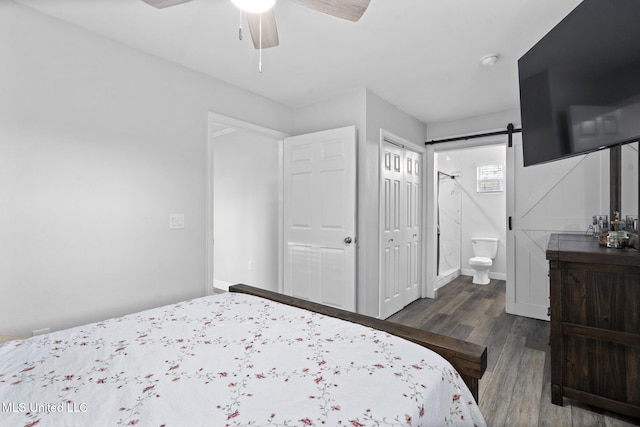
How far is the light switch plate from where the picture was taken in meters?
2.42

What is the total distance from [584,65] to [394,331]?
61.8 inches

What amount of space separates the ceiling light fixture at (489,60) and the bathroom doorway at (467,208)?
2.79 meters

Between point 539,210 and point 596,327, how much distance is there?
6.56 feet

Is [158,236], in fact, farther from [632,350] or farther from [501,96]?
[501,96]

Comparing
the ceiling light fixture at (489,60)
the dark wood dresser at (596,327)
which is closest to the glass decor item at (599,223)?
the dark wood dresser at (596,327)

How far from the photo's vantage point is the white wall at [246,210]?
3936 millimetres

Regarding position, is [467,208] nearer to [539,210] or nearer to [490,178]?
[490,178]

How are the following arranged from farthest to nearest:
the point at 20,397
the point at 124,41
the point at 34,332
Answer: the point at 124,41 < the point at 34,332 < the point at 20,397

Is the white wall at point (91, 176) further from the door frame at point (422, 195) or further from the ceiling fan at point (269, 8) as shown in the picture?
the door frame at point (422, 195)

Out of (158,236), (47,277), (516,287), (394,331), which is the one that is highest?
(158,236)

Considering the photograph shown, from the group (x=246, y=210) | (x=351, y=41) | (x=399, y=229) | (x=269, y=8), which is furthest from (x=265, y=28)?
(x=246, y=210)

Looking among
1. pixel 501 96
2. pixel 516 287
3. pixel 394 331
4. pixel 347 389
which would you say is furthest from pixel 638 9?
pixel 516 287

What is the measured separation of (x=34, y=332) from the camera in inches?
71.3

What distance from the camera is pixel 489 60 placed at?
237 centimetres
